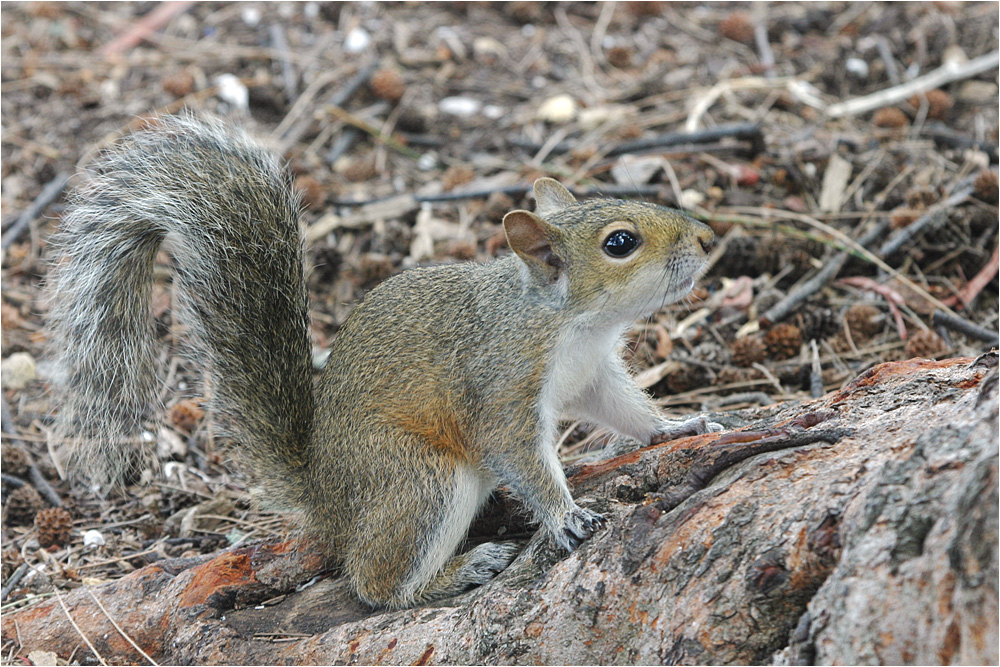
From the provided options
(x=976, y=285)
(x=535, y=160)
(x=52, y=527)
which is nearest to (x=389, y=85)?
(x=535, y=160)

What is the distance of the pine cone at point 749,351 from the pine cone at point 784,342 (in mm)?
31

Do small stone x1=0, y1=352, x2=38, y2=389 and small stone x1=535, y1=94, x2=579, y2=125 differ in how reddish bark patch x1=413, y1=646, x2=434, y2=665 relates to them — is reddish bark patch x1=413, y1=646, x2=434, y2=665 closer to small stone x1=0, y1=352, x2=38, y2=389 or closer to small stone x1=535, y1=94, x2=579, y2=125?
small stone x1=0, y1=352, x2=38, y2=389

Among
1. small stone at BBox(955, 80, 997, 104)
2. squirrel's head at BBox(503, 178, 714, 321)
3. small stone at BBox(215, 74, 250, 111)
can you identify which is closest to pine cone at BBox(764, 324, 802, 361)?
squirrel's head at BBox(503, 178, 714, 321)

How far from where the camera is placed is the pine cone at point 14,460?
3.21 metres

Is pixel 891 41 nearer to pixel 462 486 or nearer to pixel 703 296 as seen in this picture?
pixel 703 296

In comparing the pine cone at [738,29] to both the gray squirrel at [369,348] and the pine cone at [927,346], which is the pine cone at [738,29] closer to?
the pine cone at [927,346]

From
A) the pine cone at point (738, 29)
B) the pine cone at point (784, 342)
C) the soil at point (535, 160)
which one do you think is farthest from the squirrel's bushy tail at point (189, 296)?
the pine cone at point (738, 29)

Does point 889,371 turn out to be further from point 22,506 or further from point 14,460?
point 14,460

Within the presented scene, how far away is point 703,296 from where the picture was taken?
3693mm

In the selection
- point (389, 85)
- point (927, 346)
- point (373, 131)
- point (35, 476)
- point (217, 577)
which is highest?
point (389, 85)

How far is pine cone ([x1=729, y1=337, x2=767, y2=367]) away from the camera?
3.30 metres

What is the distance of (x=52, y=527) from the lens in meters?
2.96

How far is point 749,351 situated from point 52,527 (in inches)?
98.3

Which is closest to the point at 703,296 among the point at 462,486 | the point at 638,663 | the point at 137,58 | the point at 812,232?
the point at 812,232
